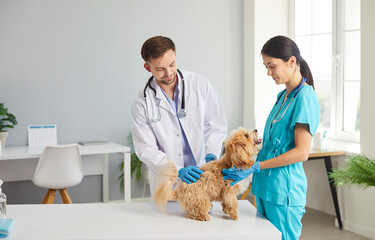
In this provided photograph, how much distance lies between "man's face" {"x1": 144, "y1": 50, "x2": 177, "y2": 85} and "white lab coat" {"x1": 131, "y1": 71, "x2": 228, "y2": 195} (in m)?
0.12

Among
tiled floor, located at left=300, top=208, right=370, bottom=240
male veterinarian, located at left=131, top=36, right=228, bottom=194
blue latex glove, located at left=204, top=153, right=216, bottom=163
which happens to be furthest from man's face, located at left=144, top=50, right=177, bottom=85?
tiled floor, located at left=300, top=208, right=370, bottom=240

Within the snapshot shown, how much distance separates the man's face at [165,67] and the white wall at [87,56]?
91.6 inches

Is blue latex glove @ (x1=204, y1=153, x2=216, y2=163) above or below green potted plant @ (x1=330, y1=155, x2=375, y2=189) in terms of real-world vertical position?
above

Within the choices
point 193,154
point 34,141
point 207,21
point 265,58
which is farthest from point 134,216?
point 207,21

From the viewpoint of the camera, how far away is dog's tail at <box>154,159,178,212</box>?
6.01ft

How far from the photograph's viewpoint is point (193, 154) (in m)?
2.35

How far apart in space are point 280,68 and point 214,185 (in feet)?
1.89

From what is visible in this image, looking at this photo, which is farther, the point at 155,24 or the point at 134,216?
the point at 155,24

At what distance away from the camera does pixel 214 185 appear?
180 cm

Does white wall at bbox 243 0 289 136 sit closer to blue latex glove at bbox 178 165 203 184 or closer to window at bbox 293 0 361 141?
window at bbox 293 0 361 141

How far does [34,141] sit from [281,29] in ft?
9.36

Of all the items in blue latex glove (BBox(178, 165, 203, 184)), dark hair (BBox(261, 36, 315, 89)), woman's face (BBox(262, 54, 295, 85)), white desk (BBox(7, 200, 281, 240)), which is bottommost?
white desk (BBox(7, 200, 281, 240))

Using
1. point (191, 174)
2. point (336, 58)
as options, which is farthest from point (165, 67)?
point (336, 58)

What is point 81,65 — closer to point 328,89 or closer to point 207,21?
point 207,21
